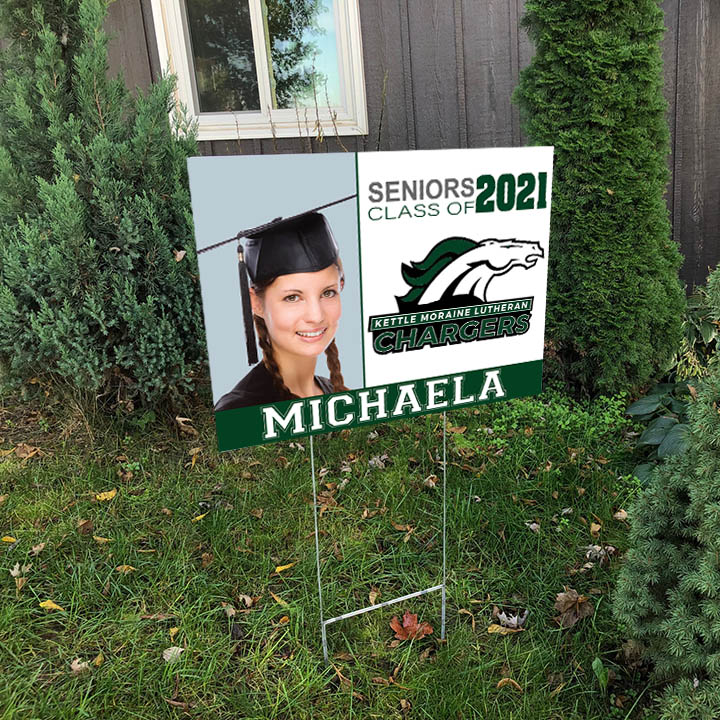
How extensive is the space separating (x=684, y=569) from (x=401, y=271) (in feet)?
3.92

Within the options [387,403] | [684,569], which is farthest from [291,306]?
[684,569]

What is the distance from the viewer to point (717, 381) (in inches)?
66.0

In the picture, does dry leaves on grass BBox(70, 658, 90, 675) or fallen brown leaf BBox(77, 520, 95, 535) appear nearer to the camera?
dry leaves on grass BBox(70, 658, 90, 675)

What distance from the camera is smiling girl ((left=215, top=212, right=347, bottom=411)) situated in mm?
1685

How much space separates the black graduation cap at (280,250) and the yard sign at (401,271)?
19mm

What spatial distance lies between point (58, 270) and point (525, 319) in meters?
2.07

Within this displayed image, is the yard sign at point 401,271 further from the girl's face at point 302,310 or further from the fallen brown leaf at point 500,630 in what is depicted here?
the fallen brown leaf at point 500,630

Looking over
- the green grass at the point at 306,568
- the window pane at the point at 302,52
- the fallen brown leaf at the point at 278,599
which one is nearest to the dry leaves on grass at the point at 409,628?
the green grass at the point at 306,568

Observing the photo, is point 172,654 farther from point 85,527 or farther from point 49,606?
point 85,527

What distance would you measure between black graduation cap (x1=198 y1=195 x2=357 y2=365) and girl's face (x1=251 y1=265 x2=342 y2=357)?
0.08ft

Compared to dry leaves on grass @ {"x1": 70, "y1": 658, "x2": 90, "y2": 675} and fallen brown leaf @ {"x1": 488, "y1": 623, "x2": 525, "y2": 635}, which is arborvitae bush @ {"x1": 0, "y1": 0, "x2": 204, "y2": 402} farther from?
fallen brown leaf @ {"x1": 488, "y1": 623, "x2": 525, "y2": 635}

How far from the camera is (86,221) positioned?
2879 mm

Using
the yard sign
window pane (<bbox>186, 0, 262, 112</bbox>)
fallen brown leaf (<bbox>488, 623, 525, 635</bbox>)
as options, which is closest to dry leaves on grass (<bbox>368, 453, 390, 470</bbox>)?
fallen brown leaf (<bbox>488, 623, 525, 635</bbox>)

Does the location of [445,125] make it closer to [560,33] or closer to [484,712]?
[560,33]
